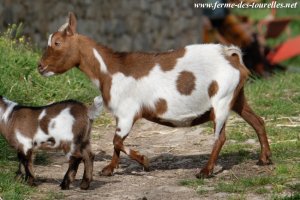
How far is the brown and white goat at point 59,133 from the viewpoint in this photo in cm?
809

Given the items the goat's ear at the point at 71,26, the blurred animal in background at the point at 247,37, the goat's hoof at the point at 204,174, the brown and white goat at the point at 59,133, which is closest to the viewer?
the brown and white goat at the point at 59,133

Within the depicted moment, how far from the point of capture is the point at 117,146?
8727 mm

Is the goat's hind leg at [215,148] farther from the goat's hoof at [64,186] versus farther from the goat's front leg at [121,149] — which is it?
the goat's hoof at [64,186]

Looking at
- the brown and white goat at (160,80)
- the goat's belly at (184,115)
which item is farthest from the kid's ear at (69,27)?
the goat's belly at (184,115)

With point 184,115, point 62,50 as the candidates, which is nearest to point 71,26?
point 62,50

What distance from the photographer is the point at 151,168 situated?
913cm

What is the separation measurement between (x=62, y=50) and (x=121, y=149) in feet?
3.39

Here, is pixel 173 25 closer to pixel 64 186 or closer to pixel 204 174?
pixel 204 174

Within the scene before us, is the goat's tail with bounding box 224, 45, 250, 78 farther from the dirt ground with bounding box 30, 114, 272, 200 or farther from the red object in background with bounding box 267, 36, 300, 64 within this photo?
the red object in background with bounding box 267, 36, 300, 64

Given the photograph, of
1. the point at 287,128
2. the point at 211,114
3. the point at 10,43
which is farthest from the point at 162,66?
the point at 10,43

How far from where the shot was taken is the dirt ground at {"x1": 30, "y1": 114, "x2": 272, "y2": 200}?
26.6 ft

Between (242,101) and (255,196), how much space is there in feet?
4.66

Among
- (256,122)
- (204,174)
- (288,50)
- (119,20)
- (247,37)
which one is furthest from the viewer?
(247,37)

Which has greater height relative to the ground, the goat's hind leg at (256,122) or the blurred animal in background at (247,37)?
the goat's hind leg at (256,122)
